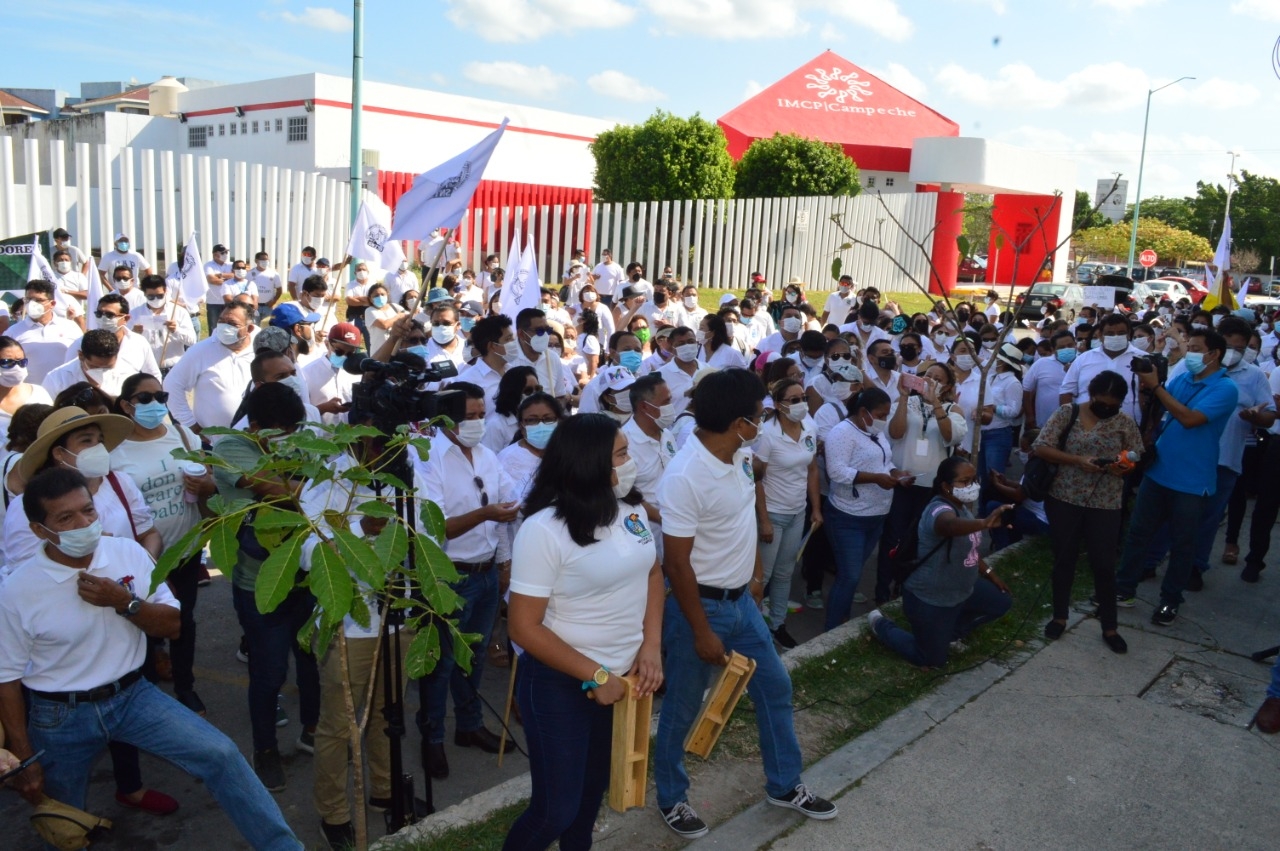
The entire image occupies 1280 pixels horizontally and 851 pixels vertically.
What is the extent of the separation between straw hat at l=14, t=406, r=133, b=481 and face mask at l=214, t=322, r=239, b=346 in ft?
7.94

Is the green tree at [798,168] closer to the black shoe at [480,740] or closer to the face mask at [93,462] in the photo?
the black shoe at [480,740]

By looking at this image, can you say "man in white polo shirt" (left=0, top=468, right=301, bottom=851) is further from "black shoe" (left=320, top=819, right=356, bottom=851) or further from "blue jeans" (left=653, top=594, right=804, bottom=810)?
"blue jeans" (left=653, top=594, right=804, bottom=810)

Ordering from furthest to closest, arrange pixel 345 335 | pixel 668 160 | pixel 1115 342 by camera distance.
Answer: pixel 668 160
pixel 1115 342
pixel 345 335

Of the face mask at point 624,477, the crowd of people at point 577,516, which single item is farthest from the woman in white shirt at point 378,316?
the face mask at point 624,477

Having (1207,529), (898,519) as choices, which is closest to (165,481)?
(898,519)

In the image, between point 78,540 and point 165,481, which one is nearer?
point 78,540

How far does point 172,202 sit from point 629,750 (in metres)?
19.2

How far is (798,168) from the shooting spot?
93.6ft

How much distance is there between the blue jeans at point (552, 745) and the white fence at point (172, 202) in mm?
15424

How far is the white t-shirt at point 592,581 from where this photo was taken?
332cm

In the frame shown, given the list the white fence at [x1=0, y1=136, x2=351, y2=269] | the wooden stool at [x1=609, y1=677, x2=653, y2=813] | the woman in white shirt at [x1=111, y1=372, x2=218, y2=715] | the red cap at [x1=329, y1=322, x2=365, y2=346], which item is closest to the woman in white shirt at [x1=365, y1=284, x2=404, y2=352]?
the red cap at [x1=329, y1=322, x2=365, y2=346]

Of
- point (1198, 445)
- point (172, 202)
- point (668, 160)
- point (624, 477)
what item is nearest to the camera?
point (624, 477)

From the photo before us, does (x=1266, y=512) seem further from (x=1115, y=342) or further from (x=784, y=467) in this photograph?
(x=784, y=467)

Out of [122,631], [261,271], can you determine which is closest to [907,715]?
[122,631]
